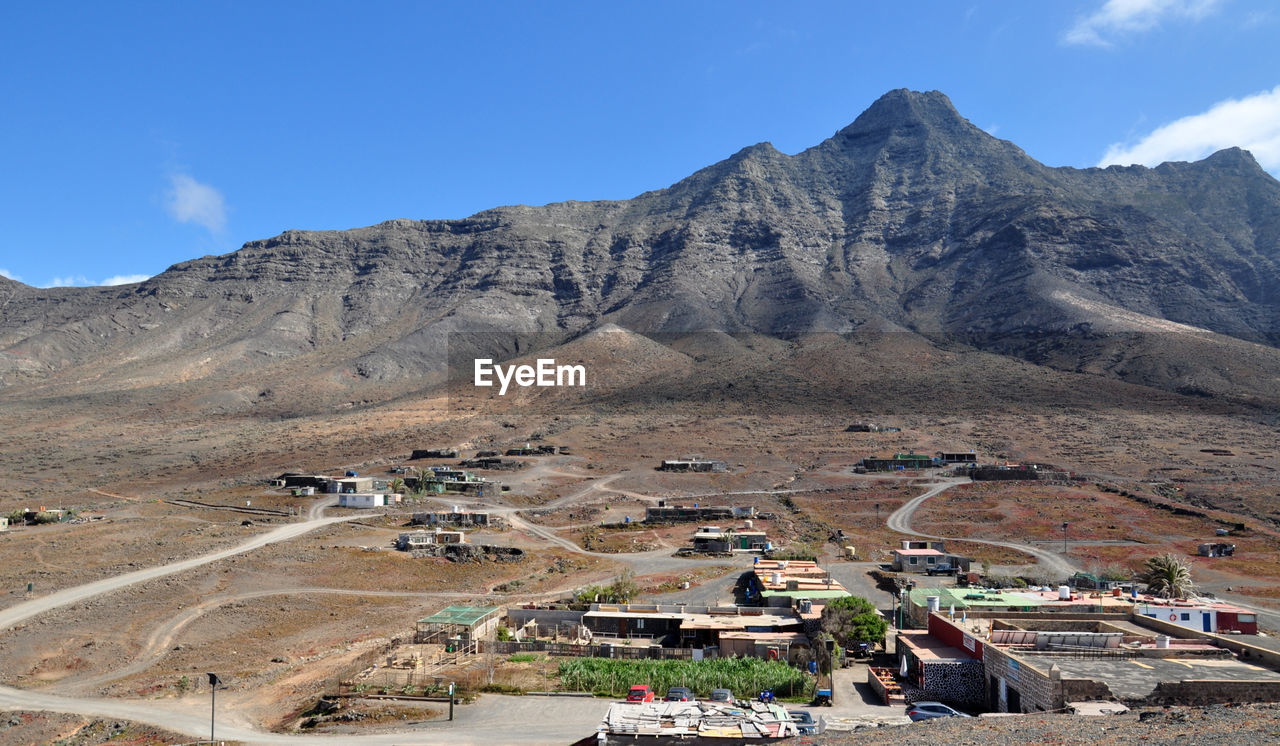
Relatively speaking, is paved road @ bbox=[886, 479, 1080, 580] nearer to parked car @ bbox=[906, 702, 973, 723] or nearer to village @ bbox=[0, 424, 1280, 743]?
village @ bbox=[0, 424, 1280, 743]

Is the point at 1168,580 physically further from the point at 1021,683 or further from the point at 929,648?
the point at 1021,683

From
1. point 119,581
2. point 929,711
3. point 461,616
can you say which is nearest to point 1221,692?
point 929,711

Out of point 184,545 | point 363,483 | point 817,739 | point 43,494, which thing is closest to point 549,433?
point 363,483

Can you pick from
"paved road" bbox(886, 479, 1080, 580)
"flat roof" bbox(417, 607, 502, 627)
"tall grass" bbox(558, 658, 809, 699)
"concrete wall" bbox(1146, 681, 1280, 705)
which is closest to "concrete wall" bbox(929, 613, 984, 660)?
"tall grass" bbox(558, 658, 809, 699)

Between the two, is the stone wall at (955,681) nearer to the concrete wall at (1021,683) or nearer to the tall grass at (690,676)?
the concrete wall at (1021,683)

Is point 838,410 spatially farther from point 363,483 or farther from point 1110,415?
point 363,483

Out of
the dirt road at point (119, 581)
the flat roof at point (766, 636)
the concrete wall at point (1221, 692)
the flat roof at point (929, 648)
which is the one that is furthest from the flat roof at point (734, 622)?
the dirt road at point (119, 581)
